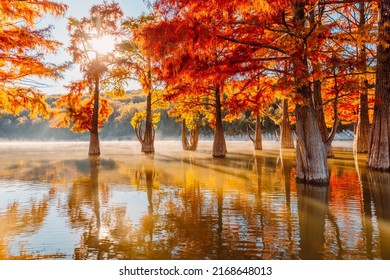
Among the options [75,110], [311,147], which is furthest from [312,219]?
[75,110]

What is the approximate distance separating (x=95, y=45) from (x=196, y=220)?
23.2m

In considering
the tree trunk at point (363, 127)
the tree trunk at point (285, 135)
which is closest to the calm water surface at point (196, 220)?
the tree trunk at point (363, 127)

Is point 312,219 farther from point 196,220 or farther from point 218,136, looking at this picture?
point 218,136

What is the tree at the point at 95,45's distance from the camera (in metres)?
25.9

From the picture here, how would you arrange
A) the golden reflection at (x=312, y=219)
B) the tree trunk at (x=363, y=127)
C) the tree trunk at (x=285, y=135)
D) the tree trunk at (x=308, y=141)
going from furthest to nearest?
the tree trunk at (x=285, y=135) < the tree trunk at (x=363, y=127) < the tree trunk at (x=308, y=141) < the golden reflection at (x=312, y=219)

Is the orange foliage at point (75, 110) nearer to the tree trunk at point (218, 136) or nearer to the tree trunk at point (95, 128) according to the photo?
the tree trunk at point (95, 128)

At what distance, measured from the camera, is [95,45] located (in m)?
26.9

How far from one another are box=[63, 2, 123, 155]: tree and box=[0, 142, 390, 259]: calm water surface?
15759 millimetres

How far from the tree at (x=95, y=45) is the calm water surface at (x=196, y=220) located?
51.7ft

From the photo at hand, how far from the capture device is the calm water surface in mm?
5145

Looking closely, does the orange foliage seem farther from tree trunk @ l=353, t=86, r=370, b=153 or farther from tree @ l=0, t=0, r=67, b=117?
tree trunk @ l=353, t=86, r=370, b=153

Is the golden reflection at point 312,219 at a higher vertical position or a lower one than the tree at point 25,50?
lower

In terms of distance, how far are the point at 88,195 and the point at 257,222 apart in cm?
518

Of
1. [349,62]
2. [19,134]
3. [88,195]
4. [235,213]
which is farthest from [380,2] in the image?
[19,134]
